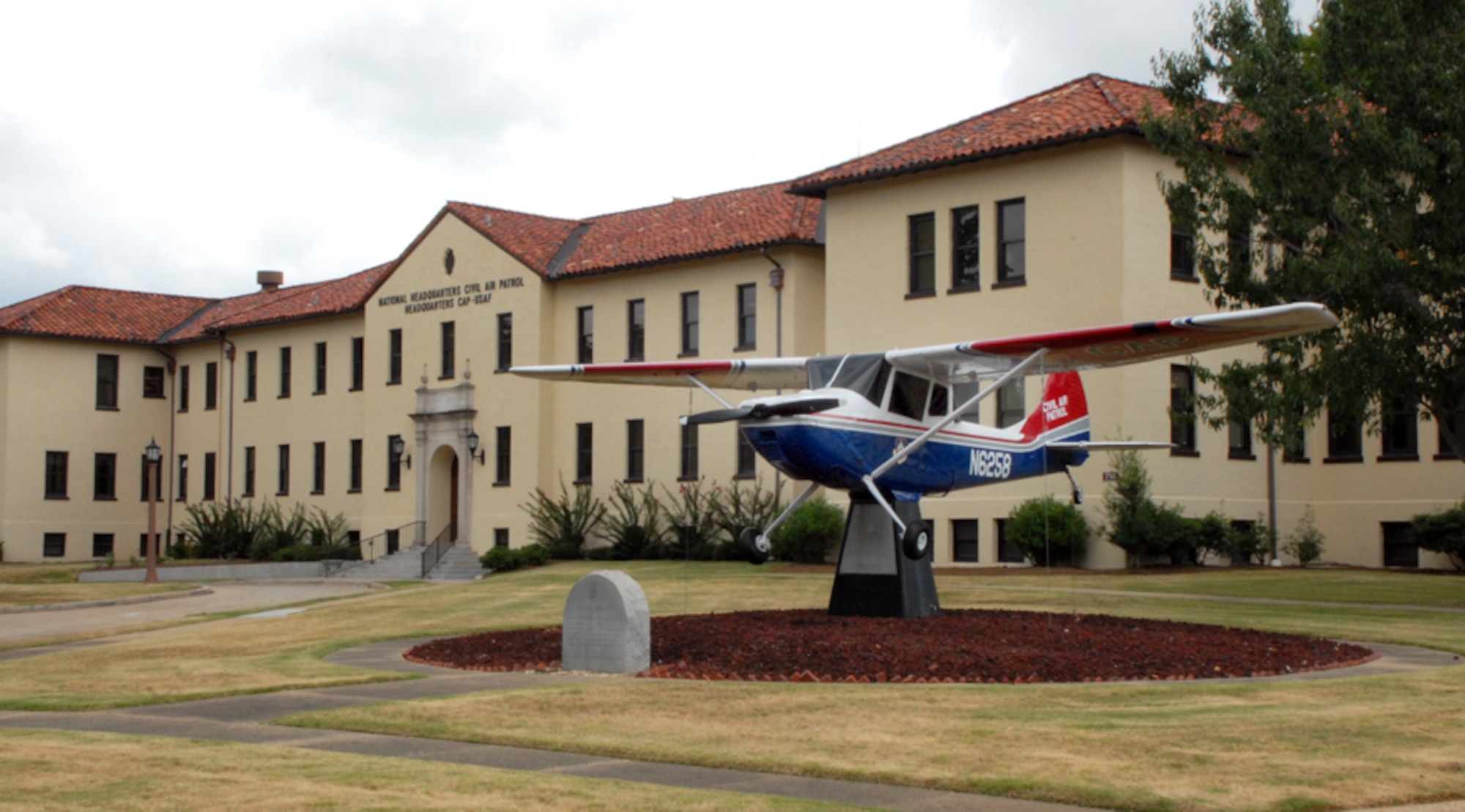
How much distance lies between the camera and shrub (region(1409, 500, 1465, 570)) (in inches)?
1262

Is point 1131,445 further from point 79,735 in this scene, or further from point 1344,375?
point 79,735

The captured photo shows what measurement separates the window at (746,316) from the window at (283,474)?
20.6m

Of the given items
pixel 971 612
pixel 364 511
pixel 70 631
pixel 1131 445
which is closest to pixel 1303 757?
pixel 971 612

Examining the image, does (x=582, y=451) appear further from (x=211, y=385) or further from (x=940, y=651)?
(x=940, y=651)

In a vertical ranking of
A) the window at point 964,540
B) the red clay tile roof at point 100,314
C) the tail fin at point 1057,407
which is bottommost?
the window at point 964,540

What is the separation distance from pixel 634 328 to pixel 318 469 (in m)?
15.1

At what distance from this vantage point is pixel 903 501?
18.8 meters

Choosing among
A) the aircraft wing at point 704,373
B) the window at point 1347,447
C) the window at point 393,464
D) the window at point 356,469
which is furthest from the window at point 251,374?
the window at point 1347,447

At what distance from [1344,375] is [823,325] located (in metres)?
16.2

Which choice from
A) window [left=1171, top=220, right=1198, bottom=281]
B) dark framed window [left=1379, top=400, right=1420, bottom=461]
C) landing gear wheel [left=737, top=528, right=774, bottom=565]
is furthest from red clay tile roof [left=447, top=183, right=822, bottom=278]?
landing gear wheel [left=737, top=528, right=774, bottom=565]

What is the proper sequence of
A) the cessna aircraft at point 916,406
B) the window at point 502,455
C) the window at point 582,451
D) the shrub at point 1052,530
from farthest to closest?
the window at point 502,455, the window at point 582,451, the shrub at point 1052,530, the cessna aircraft at point 916,406

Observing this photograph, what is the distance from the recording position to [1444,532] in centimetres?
3219

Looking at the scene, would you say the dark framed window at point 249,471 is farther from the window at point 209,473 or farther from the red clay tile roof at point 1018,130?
the red clay tile roof at point 1018,130

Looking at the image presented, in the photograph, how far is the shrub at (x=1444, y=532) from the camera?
105 feet
